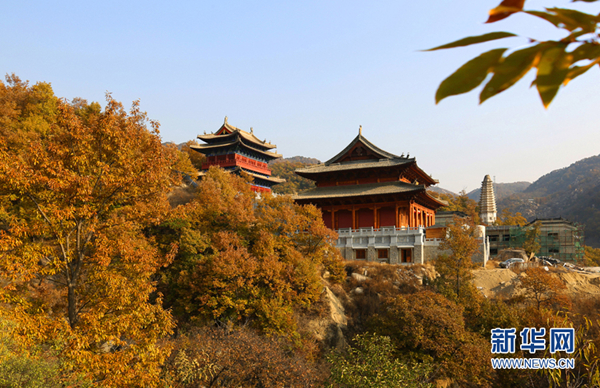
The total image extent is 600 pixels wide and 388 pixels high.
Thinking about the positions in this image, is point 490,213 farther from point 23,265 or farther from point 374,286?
point 23,265

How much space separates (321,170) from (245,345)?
2216 centimetres

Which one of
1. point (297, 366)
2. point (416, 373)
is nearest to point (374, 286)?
point (416, 373)

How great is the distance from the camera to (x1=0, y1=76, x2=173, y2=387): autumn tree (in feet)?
28.7

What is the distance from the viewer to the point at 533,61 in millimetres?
758

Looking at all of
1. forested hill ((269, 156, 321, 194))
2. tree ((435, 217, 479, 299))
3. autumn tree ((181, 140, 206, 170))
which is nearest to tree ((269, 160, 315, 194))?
forested hill ((269, 156, 321, 194))

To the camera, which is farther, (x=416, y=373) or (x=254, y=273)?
(x=254, y=273)

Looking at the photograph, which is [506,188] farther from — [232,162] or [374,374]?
[374,374]

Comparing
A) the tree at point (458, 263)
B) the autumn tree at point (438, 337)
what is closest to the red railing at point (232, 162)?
the tree at point (458, 263)

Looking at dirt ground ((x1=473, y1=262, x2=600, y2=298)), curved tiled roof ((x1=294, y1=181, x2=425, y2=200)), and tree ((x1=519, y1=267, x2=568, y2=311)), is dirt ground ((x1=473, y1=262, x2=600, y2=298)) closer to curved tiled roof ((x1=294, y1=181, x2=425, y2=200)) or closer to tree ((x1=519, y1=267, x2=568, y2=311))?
tree ((x1=519, y1=267, x2=568, y2=311))

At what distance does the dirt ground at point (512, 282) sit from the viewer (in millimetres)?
23938

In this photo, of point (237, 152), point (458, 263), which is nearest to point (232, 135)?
point (237, 152)

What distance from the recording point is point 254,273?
18.8m

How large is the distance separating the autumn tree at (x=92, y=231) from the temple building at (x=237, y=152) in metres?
33.9

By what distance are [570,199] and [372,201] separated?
9439 cm
